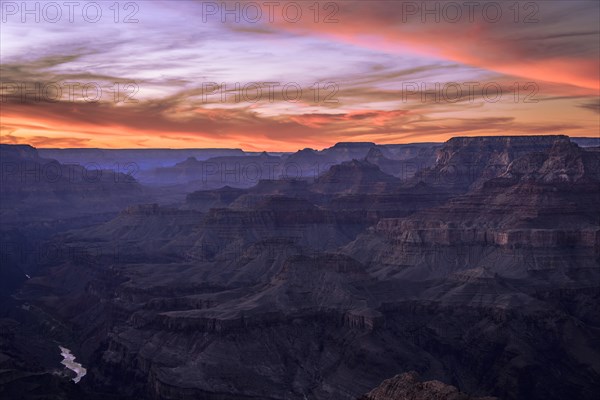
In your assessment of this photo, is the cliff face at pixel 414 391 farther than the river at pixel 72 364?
No

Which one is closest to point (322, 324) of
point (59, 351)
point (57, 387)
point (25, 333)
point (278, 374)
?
point (278, 374)

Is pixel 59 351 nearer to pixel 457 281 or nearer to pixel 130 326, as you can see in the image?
pixel 130 326

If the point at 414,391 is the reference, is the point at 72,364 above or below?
below

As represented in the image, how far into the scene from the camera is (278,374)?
443 ft

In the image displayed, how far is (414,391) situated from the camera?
71625 millimetres

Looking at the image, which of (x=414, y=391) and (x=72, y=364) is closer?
(x=414, y=391)

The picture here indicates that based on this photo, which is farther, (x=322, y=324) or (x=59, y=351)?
(x=59, y=351)

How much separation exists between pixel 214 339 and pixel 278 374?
1365 centimetres

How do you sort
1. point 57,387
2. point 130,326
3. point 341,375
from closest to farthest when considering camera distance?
1. point 57,387
2. point 341,375
3. point 130,326

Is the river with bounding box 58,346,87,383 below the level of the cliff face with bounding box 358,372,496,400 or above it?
below

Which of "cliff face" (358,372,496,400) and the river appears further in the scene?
the river

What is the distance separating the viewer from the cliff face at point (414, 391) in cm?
6856

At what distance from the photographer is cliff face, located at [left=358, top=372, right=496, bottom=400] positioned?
2699 inches

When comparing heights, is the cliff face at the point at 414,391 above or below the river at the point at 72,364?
above
